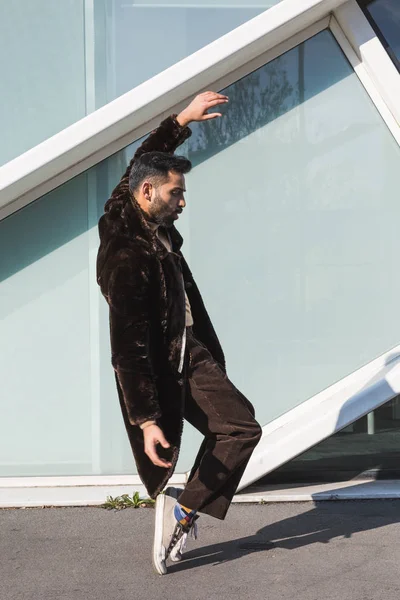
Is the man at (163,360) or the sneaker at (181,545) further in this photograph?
the sneaker at (181,545)

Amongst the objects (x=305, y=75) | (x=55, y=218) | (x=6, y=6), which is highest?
(x=6, y=6)

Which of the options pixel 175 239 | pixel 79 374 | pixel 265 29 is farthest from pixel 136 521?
→ pixel 265 29

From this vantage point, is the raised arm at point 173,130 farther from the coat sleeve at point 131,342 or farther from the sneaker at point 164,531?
the sneaker at point 164,531

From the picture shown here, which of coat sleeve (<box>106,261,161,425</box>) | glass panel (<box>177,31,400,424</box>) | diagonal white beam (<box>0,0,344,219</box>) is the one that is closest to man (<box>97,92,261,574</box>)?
coat sleeve (<box>106,261,161,425</box>)

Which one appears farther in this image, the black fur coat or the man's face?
the man's face

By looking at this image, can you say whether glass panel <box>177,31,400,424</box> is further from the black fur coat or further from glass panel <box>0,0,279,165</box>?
the black fur coat

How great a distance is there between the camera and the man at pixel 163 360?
4.41 metres

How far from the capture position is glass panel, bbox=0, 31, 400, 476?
6344 millimetres

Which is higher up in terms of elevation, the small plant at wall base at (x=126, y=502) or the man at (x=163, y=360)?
the man at (x=163, y=360)

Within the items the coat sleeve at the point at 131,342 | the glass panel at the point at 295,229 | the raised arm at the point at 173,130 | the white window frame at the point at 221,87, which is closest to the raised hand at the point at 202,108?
the raised arm at the point at 173,130

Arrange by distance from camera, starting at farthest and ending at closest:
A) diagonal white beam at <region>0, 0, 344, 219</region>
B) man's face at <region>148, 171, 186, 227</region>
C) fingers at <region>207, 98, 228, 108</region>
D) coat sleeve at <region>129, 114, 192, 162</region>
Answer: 1. diagonal white beam at <region>0, 0, 344, 219</region>
2. coat sleeve at <region>129, 114, 192, 162</region>
3. fingers at <region>207, 98, 228, 108</region>
4. man's face at <region>148, 171, 186, 227</region>

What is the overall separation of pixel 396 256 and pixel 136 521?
225 cm

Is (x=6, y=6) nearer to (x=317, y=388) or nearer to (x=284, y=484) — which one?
(x=317, y=388)

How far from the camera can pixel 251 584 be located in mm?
4418
